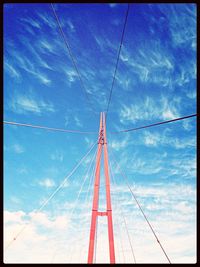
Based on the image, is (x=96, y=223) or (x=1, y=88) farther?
(x=96, y=223)

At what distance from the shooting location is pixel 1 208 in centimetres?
387

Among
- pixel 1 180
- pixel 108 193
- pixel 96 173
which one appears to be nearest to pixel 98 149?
pixel 96 173

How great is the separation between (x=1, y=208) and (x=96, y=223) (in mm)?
7531

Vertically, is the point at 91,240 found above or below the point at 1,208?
below

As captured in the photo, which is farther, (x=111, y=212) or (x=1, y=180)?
(x=111, y=212)

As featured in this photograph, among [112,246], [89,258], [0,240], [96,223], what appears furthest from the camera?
[96,223]

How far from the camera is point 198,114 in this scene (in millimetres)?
3805

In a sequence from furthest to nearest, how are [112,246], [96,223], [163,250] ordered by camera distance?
1. [96,223]
2. [112,246]
3. [163,250]

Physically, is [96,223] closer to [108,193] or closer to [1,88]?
[108,193]

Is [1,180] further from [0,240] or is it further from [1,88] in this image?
[1,88]

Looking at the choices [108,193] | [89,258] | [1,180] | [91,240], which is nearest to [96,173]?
[108,193]

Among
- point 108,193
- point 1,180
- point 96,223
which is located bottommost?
point 96,223

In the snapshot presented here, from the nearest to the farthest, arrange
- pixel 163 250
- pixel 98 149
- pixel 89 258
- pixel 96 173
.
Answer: pixel 163 250 → pixel 89 258 → pixel 96 173 → pixel 98 149

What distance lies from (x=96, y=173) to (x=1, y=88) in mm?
8559
